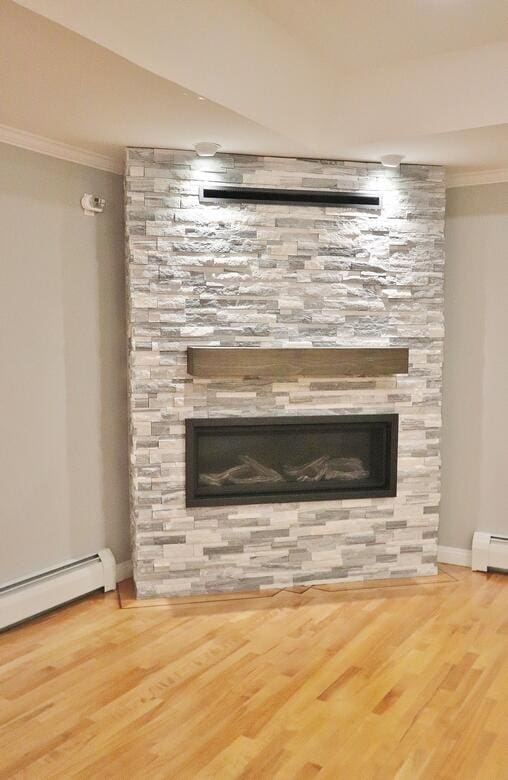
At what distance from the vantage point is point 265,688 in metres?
2.89

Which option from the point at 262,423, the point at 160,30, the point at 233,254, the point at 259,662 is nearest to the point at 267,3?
the point at 160,30

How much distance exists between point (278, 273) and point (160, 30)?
1.49 metres

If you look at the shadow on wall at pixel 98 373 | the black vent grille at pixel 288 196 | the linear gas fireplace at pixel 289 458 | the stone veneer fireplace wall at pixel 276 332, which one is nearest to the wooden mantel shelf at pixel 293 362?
the stone veneer fireplace wall at pixel 276 332

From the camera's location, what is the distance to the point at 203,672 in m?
3.02

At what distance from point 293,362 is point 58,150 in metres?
1.63

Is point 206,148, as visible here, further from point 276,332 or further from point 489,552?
point 489,552

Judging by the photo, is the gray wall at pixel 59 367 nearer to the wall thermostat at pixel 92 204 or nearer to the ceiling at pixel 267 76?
the wall thermostat at pixel 92 204

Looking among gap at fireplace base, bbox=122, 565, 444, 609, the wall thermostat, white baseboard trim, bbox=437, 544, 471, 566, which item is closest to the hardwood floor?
gap at fireplace base, bbox=122, 565, 444, 609

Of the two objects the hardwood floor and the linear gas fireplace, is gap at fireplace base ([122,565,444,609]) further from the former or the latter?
the linear gas fireplace

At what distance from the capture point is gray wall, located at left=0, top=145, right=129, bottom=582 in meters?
3.49

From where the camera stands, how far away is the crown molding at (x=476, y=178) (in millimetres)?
4121

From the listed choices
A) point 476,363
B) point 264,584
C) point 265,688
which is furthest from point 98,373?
point 476,363

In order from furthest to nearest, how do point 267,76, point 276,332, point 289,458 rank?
point 289,458, point 276,332, point 267,76

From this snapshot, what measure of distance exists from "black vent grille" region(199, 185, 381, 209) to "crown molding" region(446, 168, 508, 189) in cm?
60
